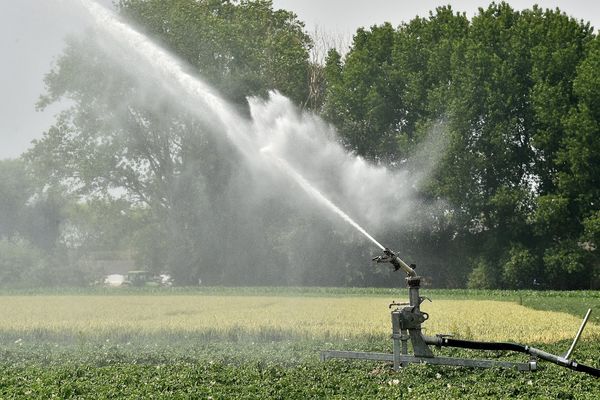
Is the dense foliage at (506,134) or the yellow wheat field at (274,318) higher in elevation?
the dense foliage at (506,134)

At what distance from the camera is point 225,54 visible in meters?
54.9

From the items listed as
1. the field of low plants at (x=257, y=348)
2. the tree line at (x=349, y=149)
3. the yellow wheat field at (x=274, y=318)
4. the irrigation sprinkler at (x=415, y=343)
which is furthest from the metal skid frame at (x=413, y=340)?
the tree line at (x=349, y=149)

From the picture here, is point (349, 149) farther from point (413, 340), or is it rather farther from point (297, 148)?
point (413, 340)

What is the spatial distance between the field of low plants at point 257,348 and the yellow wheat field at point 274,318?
47 mm

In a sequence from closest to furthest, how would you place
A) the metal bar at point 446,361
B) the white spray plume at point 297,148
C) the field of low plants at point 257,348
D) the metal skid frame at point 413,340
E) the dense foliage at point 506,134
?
the field of low plants at point 257,348 → the metal bar at point 446,361 → the metal skid frame at point 413,340 → the white spray plume at point 297,148 → the dense foliage at point 506,134

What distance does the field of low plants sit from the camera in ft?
43.6

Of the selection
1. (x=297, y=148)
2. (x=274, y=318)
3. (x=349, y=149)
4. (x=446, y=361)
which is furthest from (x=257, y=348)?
(x=349, y=149)

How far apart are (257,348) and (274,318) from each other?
707 cm

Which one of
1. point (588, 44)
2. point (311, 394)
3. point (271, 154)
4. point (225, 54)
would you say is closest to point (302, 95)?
point (225, 54)

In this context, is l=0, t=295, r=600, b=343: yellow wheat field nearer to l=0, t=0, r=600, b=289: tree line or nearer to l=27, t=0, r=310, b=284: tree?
l=0, t=0, r=600, b=289: tree line

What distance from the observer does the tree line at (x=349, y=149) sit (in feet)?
156

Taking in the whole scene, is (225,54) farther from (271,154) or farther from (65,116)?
(271,154)

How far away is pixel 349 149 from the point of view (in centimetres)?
5372

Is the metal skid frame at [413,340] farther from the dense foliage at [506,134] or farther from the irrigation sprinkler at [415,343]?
the dense foliage at [506,134]
